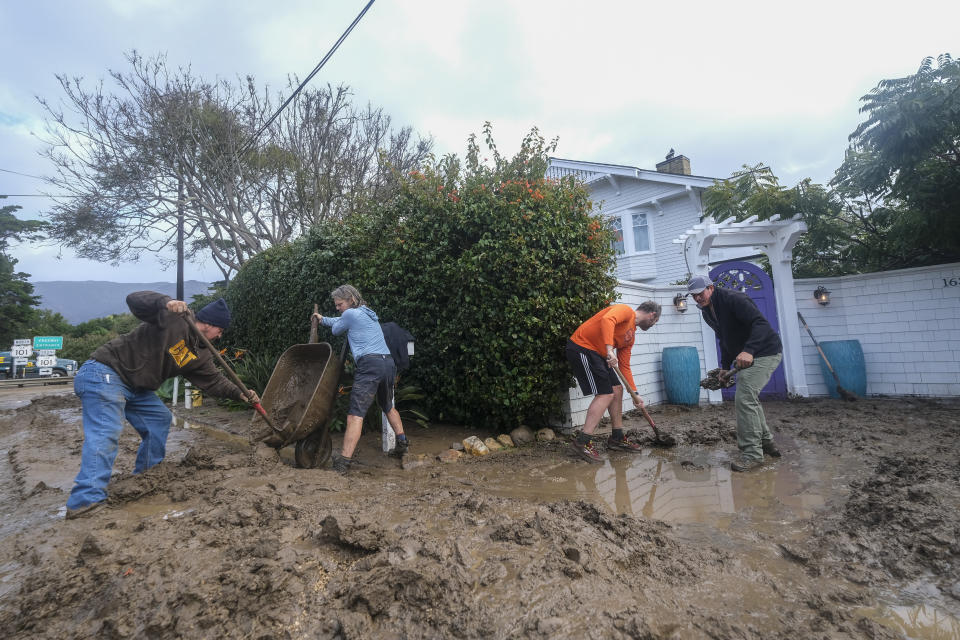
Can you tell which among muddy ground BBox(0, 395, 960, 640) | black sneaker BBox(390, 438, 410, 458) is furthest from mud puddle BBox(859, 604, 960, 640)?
black sneaker BBox(390, 438, 410, 458)

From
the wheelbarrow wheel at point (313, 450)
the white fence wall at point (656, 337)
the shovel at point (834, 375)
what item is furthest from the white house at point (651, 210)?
the wheelbarrow wheel at point (313, 450)

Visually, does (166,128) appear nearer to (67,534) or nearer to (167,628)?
(67,534)

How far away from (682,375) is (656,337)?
670mm

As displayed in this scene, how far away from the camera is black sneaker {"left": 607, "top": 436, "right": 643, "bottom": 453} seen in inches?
195

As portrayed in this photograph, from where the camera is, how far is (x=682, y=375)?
7352 mm

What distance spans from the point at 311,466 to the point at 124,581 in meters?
2.34

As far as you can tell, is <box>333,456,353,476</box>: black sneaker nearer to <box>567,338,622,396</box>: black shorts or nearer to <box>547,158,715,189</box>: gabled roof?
<box>567,338,622,396</box>: black shorts

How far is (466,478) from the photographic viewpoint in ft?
13.5

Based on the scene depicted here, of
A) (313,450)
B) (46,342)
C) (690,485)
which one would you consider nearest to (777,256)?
(690,485)

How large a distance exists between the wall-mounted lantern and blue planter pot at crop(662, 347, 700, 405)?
2563 mm

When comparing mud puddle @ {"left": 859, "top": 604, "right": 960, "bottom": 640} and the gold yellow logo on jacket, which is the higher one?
the gold yellow logo on jacket

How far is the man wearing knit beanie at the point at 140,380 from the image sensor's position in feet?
10.6

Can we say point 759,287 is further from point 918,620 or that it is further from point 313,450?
point 313,450

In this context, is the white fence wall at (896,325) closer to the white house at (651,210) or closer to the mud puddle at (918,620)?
the mud puddle at (918,620)
